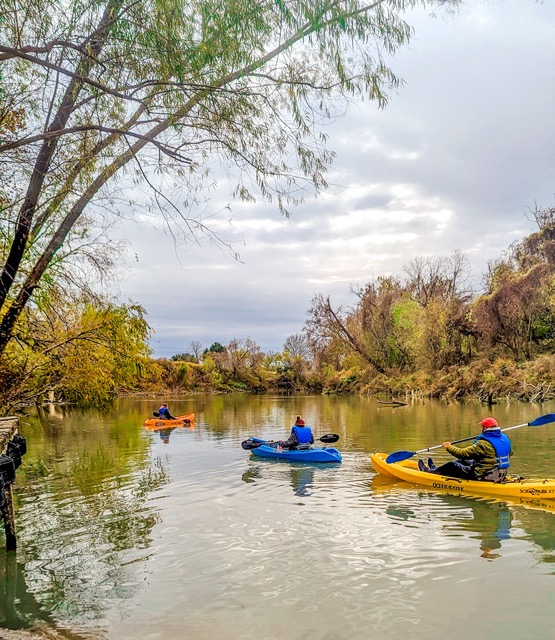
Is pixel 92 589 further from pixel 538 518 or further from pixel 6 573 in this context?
pixel 538 518

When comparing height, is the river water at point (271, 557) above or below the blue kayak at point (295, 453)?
below

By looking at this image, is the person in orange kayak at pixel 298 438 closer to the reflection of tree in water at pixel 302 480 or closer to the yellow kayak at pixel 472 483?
the reflection of tree in water at pixel 302 480

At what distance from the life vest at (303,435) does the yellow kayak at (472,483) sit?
3.04 m

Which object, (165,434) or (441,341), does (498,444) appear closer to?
(165,434)

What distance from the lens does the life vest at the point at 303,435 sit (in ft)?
47.8

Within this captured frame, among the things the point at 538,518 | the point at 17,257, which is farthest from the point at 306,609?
the point at 17,257

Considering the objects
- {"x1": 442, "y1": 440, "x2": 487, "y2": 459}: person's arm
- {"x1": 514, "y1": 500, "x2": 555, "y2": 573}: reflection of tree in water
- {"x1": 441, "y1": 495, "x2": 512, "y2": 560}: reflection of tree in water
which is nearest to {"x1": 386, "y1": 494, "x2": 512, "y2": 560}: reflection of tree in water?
{"x1": 441, "y1": 495, "x2": 512, "y2": 560}: reflection of tree in water

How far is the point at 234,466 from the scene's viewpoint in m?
13.8

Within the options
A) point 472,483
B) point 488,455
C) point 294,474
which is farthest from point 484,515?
point 294,474

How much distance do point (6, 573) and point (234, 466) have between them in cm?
752

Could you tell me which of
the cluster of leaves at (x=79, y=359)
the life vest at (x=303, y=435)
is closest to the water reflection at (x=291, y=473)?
the life vest at (x=303, y=435)

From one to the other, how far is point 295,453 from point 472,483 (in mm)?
5264

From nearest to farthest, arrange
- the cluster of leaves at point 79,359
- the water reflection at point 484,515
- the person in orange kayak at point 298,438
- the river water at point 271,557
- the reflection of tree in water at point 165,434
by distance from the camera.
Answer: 1. the river water at point 271,557
2. the water reflection at point 484,515
3. the cluster of leaves at point 79,359
4. the person in orange kayak at point 298,438
5. the reflection of tree in water at point 165,434

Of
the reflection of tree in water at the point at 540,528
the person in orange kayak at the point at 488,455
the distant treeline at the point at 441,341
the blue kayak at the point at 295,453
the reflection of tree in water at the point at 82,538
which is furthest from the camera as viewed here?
the distant treeline at the point at 441,341
